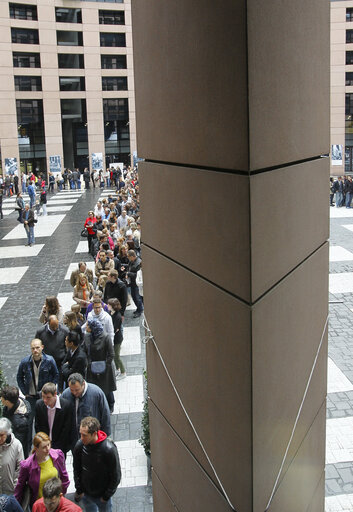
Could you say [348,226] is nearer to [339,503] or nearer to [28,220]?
[28,220]

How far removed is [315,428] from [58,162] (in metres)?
50.3

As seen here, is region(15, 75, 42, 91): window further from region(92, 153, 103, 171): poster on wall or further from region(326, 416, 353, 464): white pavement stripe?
region(326, 416, 353, 464): white pavement stripe

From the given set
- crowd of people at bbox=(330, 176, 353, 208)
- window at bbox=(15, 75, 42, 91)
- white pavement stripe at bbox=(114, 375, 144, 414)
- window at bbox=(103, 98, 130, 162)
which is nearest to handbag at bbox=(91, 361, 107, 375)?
white pavement stripe at bbox=(114, 375, 144, 414)

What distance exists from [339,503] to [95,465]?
10.1 ft

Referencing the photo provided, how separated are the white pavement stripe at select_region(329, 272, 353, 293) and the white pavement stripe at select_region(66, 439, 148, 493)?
9.13 m

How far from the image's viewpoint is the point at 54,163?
5303 cm

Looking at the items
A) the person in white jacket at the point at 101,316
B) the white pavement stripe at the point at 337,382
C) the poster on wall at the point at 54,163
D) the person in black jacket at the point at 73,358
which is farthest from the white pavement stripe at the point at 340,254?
the poster on wall at the point at 54,163

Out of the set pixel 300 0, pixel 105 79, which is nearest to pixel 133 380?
pixel 300 0

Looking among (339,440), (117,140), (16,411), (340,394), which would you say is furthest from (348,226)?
(117,140)

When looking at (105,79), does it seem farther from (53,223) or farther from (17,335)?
(17,335)

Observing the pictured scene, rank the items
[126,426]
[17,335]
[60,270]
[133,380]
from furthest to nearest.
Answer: [60,270]
[17,335]
[133,380]
[126,426]

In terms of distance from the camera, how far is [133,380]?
439 inches

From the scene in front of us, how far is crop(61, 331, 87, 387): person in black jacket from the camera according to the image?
880cm

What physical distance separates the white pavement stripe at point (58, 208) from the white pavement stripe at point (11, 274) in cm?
1445
